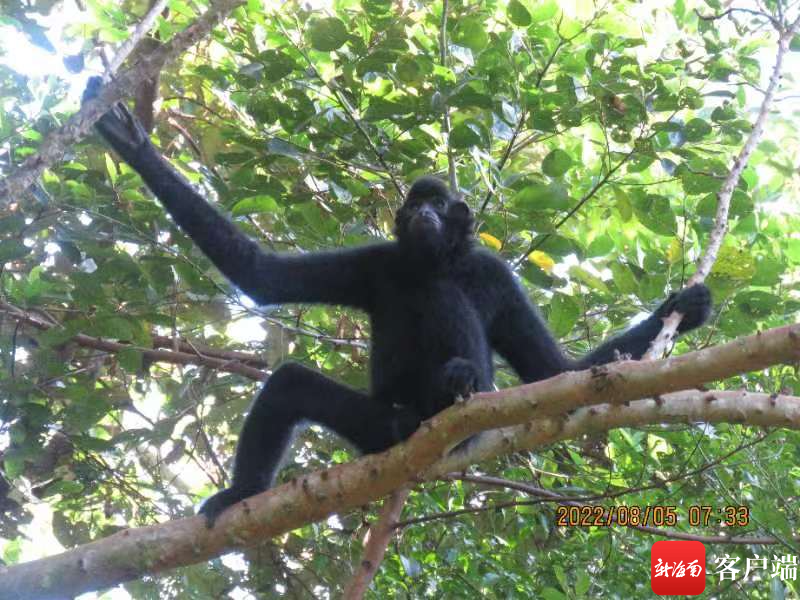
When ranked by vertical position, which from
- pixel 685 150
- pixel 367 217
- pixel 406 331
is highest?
pixel 367 217

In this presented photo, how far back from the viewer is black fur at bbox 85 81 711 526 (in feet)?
18.3

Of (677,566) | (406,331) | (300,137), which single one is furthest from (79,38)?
(677,566)

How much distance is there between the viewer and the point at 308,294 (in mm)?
6113

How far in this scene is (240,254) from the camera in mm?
5789

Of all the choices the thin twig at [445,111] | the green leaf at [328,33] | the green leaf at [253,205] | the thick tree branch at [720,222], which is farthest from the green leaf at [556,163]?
the green leaf at [253,205]

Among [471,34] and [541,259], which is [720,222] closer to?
[541,259]

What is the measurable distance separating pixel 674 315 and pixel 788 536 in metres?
1.52

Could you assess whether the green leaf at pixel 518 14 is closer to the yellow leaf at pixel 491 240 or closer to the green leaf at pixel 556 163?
the green leaf at pixel 556 163

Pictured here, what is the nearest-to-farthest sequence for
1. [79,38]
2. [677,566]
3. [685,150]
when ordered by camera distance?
[677,566] → [685,150] → [79,38]

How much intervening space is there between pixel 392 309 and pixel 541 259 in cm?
125

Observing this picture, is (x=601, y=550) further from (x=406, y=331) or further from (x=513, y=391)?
(x=513, y=391)

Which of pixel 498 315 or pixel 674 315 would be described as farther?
pixel 498 315

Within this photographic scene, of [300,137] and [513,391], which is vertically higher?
[300,137]

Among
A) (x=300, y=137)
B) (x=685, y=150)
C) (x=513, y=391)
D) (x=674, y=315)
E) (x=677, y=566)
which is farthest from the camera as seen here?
(x=300, y=137)
